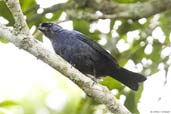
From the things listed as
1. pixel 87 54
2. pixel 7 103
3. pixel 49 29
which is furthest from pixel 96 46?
pixel 7 103

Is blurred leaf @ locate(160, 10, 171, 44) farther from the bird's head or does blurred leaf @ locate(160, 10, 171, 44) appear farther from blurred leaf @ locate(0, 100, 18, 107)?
blurred leaf @ locate(0, 100, 18, 107)

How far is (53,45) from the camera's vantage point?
15.5 feet

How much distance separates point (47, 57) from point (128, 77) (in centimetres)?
148

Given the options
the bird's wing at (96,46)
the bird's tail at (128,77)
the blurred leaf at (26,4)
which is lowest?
the bird's tail at (128,77)

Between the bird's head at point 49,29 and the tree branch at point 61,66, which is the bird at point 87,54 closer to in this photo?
the bird's head at point 49,29

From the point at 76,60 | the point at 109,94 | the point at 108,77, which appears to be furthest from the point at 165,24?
the point at 109,94

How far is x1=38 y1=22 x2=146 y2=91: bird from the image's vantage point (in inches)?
184

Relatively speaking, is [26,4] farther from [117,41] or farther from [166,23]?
[166,23]

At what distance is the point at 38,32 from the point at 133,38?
1195 millimetres

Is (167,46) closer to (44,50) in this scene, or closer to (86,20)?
(86,20)

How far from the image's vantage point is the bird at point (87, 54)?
4.68 meters

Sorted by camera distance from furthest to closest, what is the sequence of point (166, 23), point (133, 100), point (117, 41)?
1. point (117, 41)
2. point (166, 23)
3. point (133, 100)

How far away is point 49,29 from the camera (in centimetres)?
488

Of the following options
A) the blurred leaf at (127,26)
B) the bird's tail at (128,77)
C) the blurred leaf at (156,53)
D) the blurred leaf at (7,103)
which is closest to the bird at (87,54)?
the bird's tail at (128,77)
